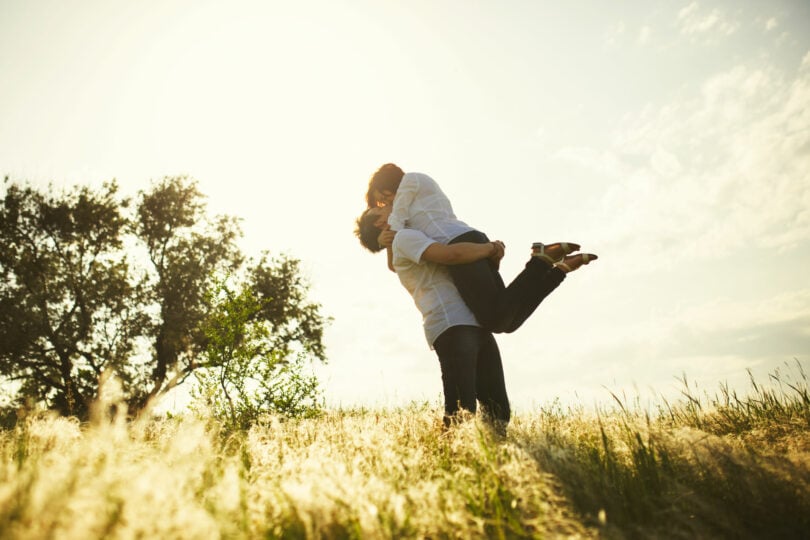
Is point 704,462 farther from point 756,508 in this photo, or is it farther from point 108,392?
point 108,392

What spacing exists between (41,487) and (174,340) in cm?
1759

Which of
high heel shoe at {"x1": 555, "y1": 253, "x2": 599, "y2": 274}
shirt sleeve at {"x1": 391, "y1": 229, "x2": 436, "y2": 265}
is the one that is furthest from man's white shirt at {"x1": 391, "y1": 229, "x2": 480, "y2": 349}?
high heel shoe at {"x1": 555, "y1": 253, "x2": 599, "y2": 274}

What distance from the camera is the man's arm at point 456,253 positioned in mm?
3828

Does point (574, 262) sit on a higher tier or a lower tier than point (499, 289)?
higher

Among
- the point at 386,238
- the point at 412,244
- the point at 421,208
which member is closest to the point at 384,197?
the point at 386,238

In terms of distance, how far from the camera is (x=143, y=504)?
1750 millimetres

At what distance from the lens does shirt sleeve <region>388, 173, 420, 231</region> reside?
4.29 m

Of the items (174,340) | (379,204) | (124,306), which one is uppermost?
(124,306)

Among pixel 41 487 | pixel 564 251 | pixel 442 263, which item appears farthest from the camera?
pixel 564 251

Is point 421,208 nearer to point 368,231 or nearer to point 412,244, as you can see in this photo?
point 412,244

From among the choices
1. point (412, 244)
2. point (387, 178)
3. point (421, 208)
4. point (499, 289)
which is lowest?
point (499, 289)

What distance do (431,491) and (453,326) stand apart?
1.65m

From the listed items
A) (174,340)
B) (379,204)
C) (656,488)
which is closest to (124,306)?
(174,340)

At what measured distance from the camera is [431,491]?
232cm
